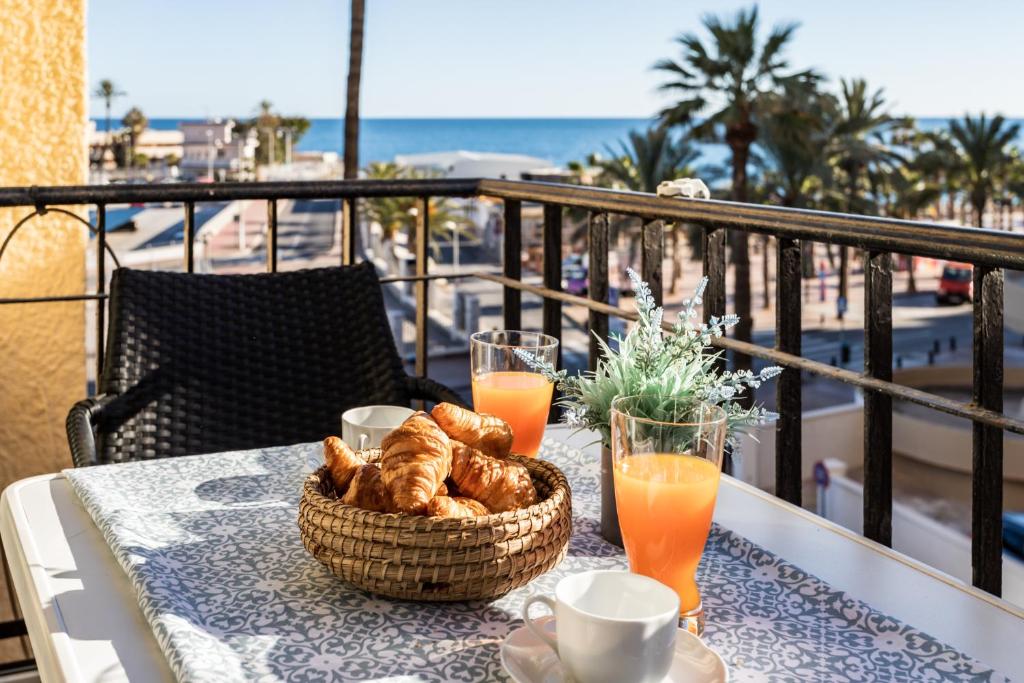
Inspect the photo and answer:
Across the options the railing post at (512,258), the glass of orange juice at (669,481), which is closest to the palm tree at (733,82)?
the railing post at (512,258)

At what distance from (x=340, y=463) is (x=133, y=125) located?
70258 mm

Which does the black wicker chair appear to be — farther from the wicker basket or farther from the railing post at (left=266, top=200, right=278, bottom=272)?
the wicker basket

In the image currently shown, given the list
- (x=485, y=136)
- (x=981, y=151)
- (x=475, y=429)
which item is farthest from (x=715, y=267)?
(x=485, y=136)

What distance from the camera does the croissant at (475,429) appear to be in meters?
1.05

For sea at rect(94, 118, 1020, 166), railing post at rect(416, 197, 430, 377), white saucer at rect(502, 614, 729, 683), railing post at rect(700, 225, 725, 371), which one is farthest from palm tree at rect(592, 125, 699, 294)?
sea at rect(94, 118, 1020, 166)

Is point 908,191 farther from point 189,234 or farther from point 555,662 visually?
point 555,662

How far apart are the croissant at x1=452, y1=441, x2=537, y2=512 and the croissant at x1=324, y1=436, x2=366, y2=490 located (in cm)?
11

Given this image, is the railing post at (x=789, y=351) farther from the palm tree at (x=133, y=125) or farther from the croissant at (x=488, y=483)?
the palm tree at (x=133, y=125)

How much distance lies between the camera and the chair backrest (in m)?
1.85

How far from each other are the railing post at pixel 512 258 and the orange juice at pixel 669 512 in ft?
6.17

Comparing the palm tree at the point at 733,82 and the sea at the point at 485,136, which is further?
the sea at the point at 485,136

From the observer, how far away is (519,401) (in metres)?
1.24

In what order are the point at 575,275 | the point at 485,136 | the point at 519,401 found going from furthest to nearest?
the point at 485,136
the point at 575,275
the point at 519,401

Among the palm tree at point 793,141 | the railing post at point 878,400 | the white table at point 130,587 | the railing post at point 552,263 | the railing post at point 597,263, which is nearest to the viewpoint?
the white table at point 130,587
